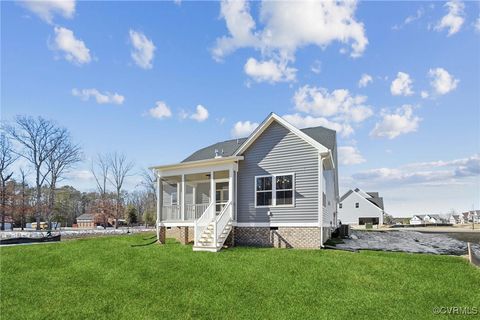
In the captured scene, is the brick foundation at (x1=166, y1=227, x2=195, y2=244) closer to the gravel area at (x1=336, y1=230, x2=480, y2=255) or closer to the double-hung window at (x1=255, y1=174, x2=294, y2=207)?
the double-hung window at (x1=255, y1=174, x2=294, y2=207)

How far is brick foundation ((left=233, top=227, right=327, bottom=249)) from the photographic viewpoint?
47.1ft

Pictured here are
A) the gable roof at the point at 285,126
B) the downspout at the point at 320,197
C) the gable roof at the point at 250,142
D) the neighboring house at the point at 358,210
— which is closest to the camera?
the downspout at the point at 320,197

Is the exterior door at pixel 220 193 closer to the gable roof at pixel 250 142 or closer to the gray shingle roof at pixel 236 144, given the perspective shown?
the gable roof at pixel 250 142

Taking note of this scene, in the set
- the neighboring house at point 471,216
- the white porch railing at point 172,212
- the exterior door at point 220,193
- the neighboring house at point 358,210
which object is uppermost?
the exterior door at point 220,193

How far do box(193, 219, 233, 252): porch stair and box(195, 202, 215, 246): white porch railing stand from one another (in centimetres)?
12

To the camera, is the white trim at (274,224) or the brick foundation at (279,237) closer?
the brick foundation at (279,237)

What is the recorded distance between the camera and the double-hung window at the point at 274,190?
593 inches

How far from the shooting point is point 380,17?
13.8 m

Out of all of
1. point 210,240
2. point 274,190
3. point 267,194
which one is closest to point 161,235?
point 210,240

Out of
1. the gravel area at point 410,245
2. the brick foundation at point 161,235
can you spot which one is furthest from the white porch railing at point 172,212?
the gravel area at point 410,245

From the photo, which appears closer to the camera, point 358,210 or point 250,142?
point 250,142

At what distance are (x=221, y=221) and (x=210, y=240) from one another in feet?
3.22

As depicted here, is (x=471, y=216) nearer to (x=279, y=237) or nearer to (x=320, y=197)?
(x=320, y=197)

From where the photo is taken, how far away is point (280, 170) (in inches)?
604
